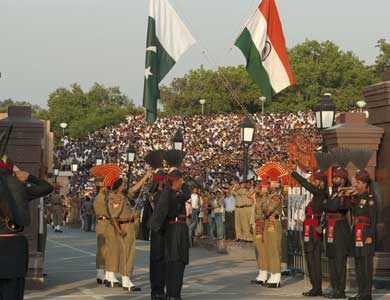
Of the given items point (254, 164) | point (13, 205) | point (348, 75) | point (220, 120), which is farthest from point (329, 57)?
point (13, 205)

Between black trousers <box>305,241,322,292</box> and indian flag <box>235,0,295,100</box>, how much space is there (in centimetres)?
423

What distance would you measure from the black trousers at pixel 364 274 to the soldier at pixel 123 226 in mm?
4002

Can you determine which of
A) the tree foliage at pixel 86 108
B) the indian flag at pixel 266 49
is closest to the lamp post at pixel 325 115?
the indian flag at pixel 266 49

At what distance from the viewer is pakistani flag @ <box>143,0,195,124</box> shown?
1938 cm

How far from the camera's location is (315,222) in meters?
17.9

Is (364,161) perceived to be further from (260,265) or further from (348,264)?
(260,265)

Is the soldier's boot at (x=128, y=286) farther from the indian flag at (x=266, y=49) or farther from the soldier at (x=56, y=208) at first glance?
the soldier at (x=56, y=208)

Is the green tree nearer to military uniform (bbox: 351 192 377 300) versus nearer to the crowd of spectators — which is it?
the crowd of spectators

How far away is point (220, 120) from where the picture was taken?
284 ft

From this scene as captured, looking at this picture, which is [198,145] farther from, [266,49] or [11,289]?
[11,289]

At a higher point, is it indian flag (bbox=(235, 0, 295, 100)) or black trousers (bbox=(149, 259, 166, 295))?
indian flag (bbox=(235, 0, 295, 100))

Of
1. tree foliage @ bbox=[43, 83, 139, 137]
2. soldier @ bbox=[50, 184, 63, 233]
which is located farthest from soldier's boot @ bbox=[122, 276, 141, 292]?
tree foliage @ bbox=[43, 83, 139, 137]

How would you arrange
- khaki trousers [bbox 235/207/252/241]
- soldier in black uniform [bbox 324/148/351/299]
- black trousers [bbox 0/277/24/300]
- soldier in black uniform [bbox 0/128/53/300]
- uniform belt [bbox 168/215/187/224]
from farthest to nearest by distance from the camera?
1. khaki trousers [bbox 235/207/252/241]
2. soldier in black uniform [bbox 324/148/351/299]
3. uniform belt [bbox 168/215/187/224]
4. black trousers [bbox 0/277/24/300]
5. soldier in black uniform [bbox 0/128/53/300]

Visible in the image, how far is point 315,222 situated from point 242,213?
12.7 m
